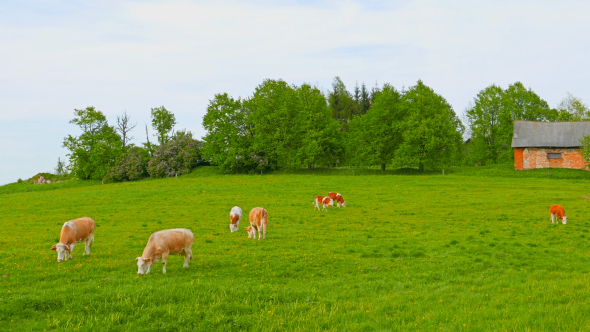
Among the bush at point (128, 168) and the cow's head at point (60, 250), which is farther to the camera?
the bush at point (128, 168)

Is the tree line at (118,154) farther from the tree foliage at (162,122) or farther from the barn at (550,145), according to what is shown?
the barn at (550,145)

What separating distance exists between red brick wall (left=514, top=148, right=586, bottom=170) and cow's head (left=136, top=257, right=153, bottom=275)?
66.3 m

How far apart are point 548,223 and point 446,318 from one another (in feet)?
65.2

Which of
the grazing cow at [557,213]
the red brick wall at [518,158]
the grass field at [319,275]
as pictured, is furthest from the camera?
the red brick wall at [518,158]

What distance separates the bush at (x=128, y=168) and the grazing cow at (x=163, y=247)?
66594 millimetres

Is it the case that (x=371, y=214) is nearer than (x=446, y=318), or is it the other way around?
(x=446, y=318)

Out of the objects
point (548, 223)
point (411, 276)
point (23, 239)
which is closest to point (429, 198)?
point (548, 223)

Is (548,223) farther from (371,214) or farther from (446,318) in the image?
(446,318)

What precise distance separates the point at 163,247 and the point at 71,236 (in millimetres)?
4681

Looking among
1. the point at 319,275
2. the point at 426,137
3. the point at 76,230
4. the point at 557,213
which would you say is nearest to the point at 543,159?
the point at 426,137

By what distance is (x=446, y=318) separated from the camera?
29.2ft

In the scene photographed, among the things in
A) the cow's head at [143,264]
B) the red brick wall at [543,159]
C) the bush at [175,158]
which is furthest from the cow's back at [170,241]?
the red brick wall at [543,159]

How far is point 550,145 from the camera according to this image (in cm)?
6353

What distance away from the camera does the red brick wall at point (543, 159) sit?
62.8 metres
